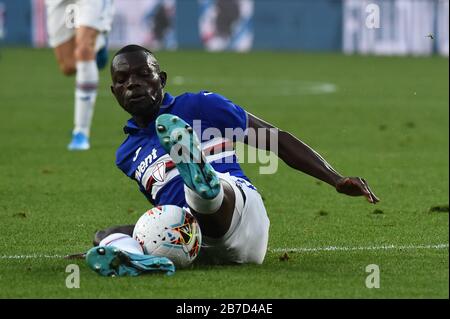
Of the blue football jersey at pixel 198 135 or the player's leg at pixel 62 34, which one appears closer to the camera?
the blue football jersey at pixel 198 135

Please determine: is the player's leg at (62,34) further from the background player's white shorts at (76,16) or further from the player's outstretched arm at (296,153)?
the player's outstretched arm at (296,153)

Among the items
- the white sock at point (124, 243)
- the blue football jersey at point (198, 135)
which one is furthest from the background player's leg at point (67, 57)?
the white sock at point (124, 243)

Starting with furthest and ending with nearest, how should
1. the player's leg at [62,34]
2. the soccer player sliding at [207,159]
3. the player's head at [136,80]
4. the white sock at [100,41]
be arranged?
the player's leg at [62,34], the white sock at [100,41], the player's head at [136,80], the soccer player sliding at [207,159]

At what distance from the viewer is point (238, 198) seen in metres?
5.40

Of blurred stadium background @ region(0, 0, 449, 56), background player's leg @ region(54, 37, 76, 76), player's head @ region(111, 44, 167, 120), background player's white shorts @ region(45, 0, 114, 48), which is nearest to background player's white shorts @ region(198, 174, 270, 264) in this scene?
player's head @ region(111, 44, 167, 120)

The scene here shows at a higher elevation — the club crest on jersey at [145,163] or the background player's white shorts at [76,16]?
the background player's white shorts at [76,16]

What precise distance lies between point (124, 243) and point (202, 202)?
404 mm

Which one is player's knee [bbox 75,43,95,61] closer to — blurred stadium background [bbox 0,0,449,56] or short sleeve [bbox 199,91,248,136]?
short sleeve [bbox 199,91,248,136]

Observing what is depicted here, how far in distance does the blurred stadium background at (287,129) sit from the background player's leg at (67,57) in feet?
2.54

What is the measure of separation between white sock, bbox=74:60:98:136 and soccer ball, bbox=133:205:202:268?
6340 mm

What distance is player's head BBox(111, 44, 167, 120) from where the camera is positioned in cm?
552

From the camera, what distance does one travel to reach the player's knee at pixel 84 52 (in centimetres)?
1175
